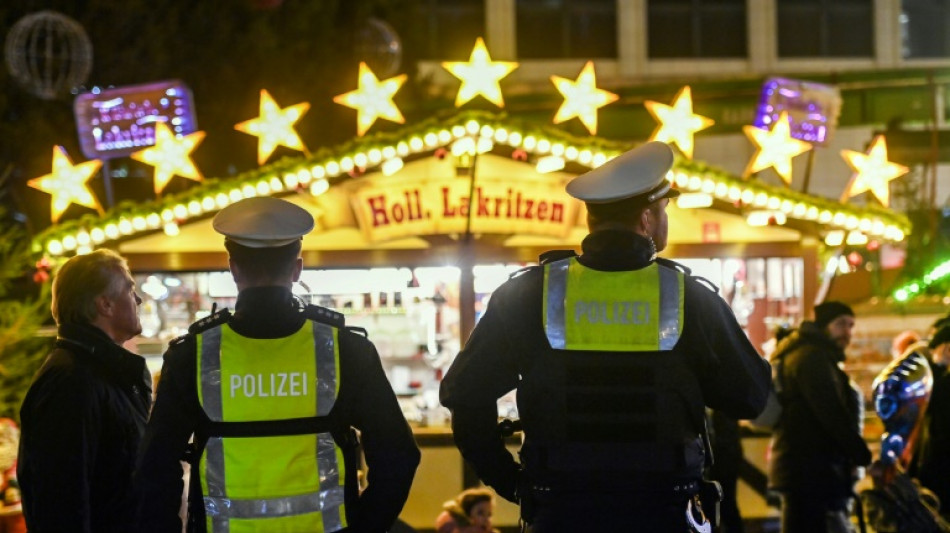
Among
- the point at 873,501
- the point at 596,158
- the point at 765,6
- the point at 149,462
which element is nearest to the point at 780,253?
the point at 596,158

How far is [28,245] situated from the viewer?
10.9 meters

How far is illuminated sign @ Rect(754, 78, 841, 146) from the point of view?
1102cm

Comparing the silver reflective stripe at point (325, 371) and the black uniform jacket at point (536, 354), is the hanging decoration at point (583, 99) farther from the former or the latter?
the silver reflective stripe at point (325, 371)

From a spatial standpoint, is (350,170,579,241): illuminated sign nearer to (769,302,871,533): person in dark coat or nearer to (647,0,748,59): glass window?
(769,302,871,533): person in dark coat

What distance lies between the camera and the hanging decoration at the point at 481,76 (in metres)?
9.83

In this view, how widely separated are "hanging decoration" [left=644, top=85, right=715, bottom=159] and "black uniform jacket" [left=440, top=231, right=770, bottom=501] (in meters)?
6.86

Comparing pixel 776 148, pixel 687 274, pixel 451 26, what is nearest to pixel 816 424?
pixel 776 148

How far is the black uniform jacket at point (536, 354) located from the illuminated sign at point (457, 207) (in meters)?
7.10

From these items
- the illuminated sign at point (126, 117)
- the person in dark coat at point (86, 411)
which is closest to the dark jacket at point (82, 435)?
the person in dark coat at point (86, 411)

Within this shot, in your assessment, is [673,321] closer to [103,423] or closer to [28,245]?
[103,423]

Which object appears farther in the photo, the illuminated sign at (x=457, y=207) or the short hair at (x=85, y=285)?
the illuminated sign at (x=457, y=207)

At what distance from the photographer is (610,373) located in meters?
3.48

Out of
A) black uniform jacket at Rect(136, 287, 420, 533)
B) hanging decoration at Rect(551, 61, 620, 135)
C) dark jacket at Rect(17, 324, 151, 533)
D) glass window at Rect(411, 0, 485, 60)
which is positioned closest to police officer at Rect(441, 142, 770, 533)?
black uniform jacket at Rect(136, 287, 420, 533)

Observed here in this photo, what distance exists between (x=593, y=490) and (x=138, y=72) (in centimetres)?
1825
